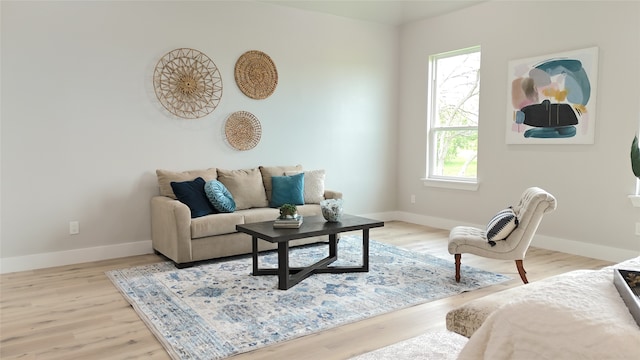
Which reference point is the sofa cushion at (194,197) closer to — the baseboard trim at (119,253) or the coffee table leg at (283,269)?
the baseboard trim at (119,253)

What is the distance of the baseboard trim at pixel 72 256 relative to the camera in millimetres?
4199

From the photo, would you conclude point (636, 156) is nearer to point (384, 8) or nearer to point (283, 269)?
point (283, 269)

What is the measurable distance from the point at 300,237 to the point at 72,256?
237cm

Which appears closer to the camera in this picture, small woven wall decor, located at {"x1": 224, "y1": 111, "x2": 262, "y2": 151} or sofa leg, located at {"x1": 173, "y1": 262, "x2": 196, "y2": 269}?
sofa leg, located at {"x1": 173, "y1": 262, "x2": 196, "y2": 269}

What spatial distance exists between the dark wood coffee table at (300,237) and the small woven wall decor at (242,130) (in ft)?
5.02

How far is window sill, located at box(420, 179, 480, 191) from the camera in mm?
5723

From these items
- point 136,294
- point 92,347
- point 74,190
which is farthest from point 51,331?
point 74,190

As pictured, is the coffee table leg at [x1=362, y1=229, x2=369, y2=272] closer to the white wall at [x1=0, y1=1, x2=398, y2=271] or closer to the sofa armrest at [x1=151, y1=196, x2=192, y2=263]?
the sofa armrest at [x1=151, y1=196, x2=192, y2=263]

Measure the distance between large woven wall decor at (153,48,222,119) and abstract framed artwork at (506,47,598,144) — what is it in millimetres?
3249

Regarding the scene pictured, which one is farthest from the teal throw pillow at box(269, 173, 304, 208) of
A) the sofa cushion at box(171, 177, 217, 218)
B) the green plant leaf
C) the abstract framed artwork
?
the green plant leaf

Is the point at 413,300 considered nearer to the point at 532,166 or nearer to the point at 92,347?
the point at 92,347

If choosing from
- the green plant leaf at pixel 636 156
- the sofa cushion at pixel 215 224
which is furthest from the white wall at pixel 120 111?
the green plant leaf at pixel 636 156

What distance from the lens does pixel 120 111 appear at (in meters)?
4.61

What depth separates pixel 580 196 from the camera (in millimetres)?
4699
